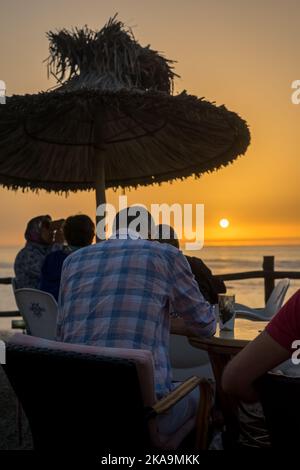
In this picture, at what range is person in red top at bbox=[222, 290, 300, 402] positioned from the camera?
1414 mm

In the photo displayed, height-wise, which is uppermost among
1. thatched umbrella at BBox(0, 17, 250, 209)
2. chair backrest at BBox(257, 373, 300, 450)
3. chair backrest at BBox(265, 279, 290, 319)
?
thatched umbrella at BBox(0, 17, 250, 209)

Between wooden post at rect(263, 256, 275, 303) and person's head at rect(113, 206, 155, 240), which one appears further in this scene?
wooden post at rect(263, 256, 275, 303)

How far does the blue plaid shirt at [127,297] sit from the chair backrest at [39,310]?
1.34m

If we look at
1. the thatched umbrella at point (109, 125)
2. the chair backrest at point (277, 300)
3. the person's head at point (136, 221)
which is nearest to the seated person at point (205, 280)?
the person's head at point (136, 221)

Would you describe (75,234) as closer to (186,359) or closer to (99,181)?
(186,359)

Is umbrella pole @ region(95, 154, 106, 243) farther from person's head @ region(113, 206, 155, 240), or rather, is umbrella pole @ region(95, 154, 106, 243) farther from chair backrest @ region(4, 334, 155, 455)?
chair backrest @ region(4, 334, 155, 455)

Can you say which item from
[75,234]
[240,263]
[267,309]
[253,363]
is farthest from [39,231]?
[240,263]

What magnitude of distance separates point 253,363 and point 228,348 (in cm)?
133

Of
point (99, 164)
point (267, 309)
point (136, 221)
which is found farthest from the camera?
point (99, 164)

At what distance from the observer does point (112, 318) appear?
2293 millimetres

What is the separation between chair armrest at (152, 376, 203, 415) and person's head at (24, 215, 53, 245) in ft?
9.79

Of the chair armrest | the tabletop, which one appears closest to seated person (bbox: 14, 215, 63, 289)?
the tabletop

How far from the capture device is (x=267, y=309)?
4.30 meters
